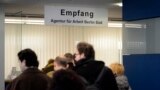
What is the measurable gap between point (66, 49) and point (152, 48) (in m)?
4.80

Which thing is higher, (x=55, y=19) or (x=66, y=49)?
(x=55, y=19)

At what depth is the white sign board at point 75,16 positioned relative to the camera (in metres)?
9.30

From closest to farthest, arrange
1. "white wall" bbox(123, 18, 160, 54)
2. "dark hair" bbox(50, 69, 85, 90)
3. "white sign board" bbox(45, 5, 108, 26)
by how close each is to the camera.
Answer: "dark hair" bbox(50, 69, 85, 90), "white wall" bbox(123, 18, 160, 54), "white sign board" bbox(45, 5, 108, 26)

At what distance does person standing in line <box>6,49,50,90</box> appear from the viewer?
408 centimetres

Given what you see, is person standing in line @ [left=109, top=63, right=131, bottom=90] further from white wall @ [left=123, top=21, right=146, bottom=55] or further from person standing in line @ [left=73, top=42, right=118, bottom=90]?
white wall @ [left=123, top=21, right=146, bottom=55]

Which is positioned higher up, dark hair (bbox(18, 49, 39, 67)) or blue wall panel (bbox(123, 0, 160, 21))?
blue wall panel (bbox(123, 0, 160, 21))

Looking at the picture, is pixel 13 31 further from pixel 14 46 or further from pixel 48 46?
pixel 48 46

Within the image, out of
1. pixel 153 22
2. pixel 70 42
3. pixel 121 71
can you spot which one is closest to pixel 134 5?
pixel 153 22

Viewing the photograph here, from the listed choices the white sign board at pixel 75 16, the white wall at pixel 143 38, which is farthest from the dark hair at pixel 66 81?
the white sign board at pixel 75 16

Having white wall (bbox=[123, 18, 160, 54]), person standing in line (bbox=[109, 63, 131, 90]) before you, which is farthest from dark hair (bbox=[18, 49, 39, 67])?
white wall (bbox=[123, 18, 160, 54])

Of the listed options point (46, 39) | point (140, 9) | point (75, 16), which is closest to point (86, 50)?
point (140, 9)

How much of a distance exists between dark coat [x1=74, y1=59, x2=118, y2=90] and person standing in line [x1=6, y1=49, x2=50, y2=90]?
1.87 feet

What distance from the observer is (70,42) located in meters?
13.1

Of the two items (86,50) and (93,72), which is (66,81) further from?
(86,50)
